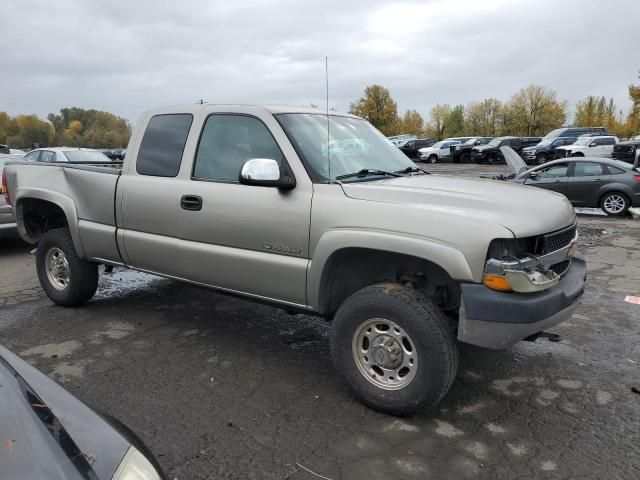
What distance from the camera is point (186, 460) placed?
2.85m

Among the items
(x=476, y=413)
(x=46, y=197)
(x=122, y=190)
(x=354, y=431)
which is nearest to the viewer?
(x=354, y=431)

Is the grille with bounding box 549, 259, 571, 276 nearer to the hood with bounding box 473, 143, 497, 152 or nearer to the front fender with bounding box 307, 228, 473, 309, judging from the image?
the front fender with bounding box 307, 228, 473, 309

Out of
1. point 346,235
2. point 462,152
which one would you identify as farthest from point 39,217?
point 462,152

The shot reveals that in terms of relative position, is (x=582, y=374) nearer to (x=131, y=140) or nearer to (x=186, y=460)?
(x=186, y=460)

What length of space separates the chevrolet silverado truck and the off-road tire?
0.32 meters

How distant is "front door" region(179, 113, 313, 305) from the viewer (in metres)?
3.55

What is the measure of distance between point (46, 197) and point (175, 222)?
5.99ft

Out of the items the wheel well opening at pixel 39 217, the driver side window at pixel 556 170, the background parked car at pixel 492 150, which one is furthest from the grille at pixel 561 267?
the background parked car at pixel 492 150

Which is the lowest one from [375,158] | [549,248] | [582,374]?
[582,374]

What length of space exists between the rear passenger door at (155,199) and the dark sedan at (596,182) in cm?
982

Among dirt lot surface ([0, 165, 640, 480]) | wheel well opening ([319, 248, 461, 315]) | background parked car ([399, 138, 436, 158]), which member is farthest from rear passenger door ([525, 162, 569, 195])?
background parked car ([399, 138, 436, 158])

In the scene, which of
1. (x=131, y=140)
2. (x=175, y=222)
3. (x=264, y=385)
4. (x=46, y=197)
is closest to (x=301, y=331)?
(x=264, y=385)

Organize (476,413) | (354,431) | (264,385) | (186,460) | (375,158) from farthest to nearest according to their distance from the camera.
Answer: (375,158)
(264,385)
(476,413)
(354,431)
(186,460)

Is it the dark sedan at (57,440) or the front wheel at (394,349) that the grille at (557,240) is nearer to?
the front wheel at (394,349)
